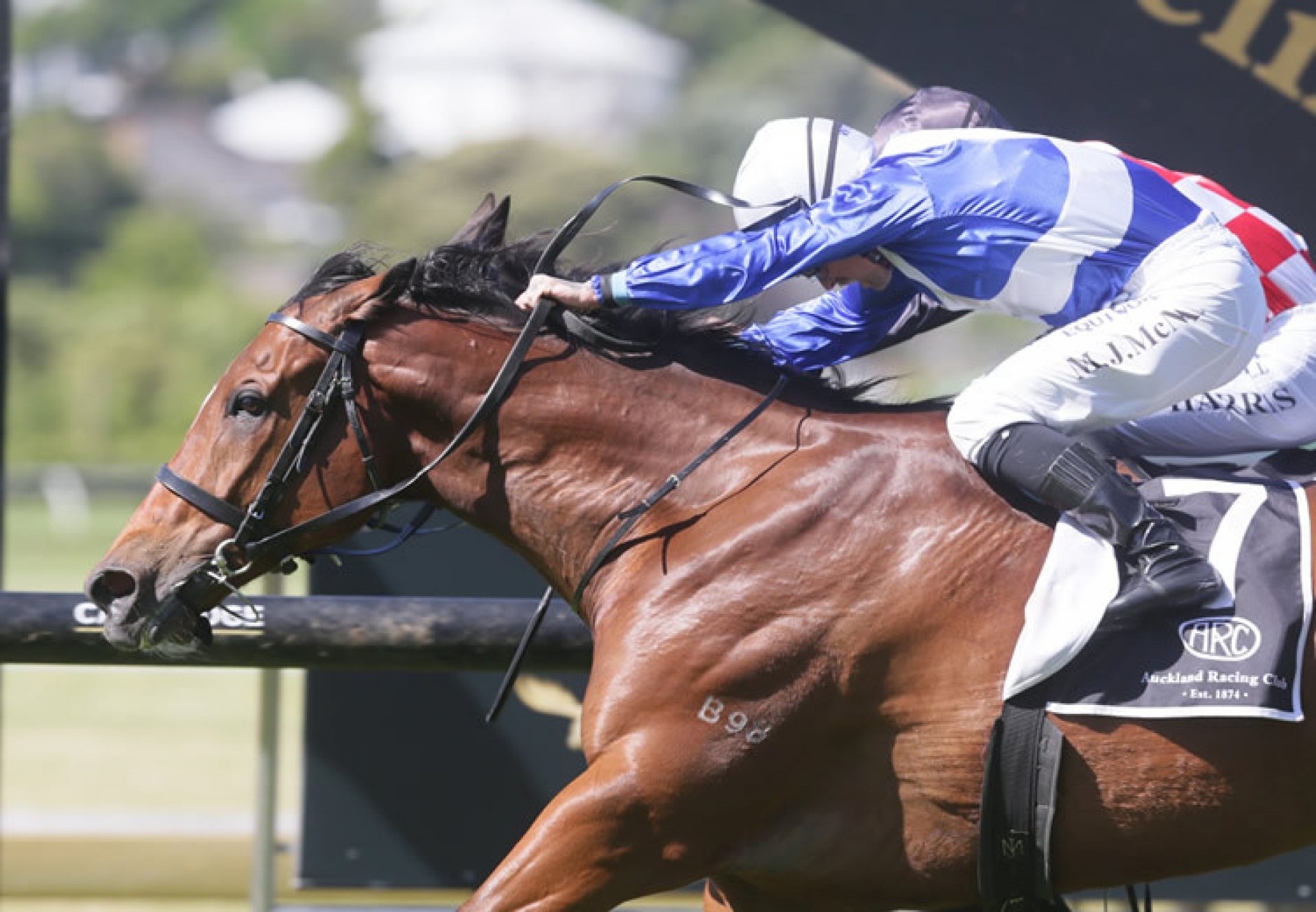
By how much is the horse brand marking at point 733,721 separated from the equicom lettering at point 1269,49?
2.62 metres

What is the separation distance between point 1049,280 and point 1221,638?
29.2 inches

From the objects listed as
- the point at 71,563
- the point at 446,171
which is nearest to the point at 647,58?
the point at 446,171

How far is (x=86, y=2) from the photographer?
257 ft

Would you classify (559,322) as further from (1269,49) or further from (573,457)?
(1269,49)

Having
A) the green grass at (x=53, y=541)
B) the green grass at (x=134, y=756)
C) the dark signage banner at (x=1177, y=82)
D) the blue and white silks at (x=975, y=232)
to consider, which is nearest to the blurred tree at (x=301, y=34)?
the green grass at (x=53, y=541)

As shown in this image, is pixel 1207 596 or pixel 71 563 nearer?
pixel 1207 596

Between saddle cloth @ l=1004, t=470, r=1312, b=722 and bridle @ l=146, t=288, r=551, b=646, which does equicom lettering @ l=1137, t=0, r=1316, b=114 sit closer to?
saddle cloth @ l=1004, t=470, r=1312, b=722

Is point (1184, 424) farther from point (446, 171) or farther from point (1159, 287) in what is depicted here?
point (446, 171)

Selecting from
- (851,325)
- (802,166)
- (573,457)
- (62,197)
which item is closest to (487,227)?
(573,457)

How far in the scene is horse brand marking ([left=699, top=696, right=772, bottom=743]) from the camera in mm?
3195

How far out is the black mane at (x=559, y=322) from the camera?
3518mm

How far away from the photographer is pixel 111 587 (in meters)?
3.40

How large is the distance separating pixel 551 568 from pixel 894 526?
0.67 meters

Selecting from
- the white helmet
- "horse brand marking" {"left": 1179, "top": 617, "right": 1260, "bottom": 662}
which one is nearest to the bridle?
the white helmet
